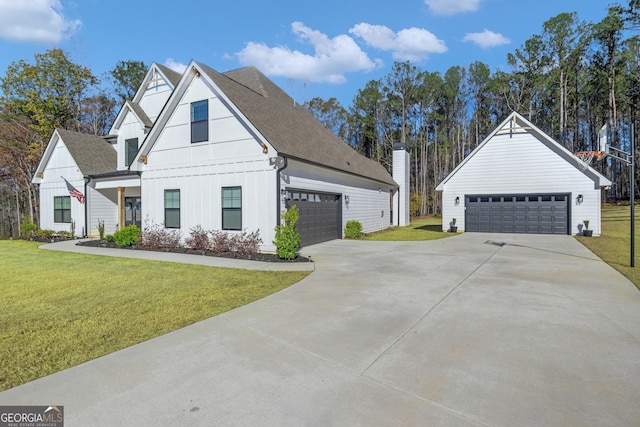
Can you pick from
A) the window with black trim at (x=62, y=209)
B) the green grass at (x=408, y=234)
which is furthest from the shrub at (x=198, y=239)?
the window with black trim at (x=62, y=209)

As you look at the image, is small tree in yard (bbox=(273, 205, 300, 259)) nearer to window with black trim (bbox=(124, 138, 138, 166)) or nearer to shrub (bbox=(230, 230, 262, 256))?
shrub (bbox=(230, 230, 262, 256))

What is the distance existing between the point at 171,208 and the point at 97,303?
27.8ft

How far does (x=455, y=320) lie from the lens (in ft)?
15.3

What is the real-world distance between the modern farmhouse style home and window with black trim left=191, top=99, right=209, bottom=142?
4 cm

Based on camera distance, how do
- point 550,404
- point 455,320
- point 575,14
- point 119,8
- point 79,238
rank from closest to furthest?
point 550,404, point 455,320, point 119,8, point 79,238, point 575,14

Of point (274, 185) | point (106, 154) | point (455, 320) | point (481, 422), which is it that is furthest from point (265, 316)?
point (106, 154)

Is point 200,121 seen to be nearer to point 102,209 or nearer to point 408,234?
point 102,209

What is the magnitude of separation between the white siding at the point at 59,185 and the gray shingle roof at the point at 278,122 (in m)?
10.4

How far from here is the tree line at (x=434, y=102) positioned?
26.3 m

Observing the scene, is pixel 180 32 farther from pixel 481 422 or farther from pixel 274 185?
pixel 481 422

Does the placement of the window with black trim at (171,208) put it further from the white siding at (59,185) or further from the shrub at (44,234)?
the shrub at (44,234)

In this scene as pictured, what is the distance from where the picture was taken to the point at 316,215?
14.4m

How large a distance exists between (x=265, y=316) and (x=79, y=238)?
1775 centimetres

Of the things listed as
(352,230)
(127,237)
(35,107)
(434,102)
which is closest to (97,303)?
(127,237)
